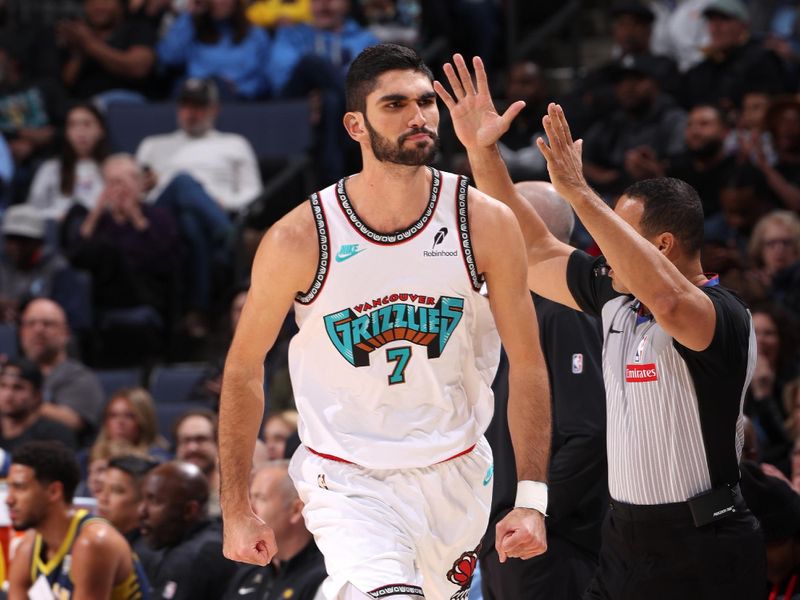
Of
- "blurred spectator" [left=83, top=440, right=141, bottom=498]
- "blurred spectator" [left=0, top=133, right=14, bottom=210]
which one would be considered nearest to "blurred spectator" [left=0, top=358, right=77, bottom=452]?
"blurred spectator" [left=83, top=440, right=141, bottom=498]

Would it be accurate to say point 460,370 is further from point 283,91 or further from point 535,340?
point 283,91

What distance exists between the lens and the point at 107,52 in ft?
44.4

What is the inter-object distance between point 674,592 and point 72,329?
753cm

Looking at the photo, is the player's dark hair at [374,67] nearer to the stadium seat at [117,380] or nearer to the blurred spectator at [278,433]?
the blurred spectator at [278,433]

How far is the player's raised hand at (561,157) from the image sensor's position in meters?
4.58

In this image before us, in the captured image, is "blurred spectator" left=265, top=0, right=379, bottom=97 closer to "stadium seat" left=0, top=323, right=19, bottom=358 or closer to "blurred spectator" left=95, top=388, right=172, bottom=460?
"stadium seat" left=0, top=323, right=19, bottom=358

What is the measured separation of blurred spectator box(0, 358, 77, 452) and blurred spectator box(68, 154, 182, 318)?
5.18 feet

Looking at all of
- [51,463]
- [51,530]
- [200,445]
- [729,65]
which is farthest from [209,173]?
[51,530]

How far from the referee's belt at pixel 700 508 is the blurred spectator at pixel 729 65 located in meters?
7.35

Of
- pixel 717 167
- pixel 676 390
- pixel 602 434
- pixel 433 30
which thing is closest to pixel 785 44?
pixel 717 167

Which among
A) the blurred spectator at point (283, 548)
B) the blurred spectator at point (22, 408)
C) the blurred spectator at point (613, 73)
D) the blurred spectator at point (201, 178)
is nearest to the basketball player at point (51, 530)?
the blurred spectator at point (283, 548)

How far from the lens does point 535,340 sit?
14.9 feet

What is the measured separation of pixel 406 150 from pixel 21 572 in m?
4.03

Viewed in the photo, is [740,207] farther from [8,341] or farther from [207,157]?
[8,341]
